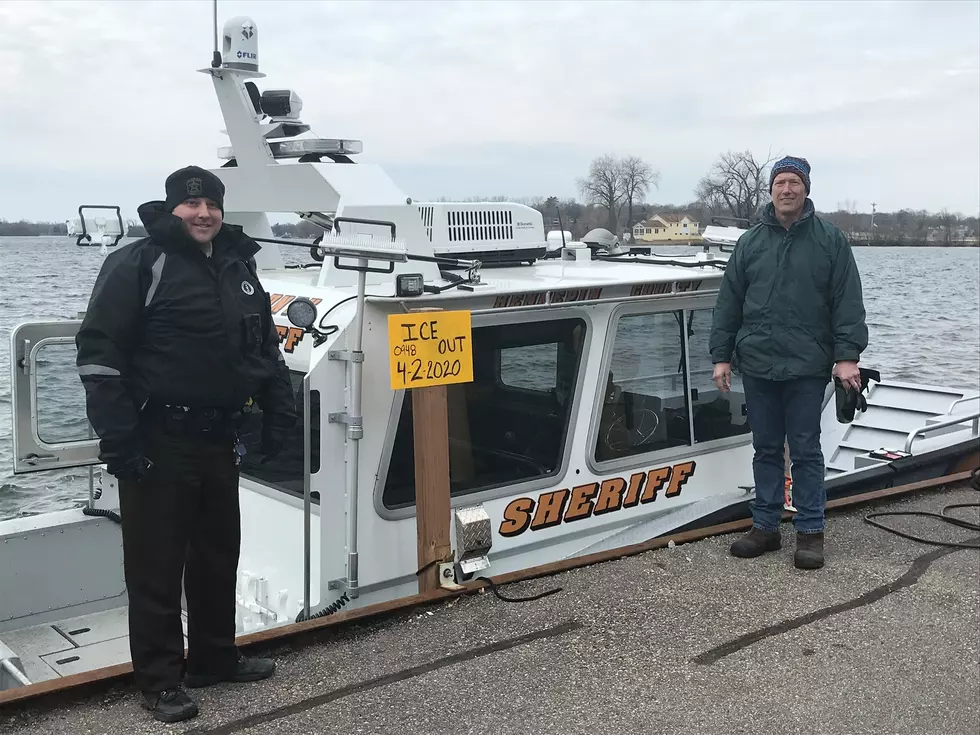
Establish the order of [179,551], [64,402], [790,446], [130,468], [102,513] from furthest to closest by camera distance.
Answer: [102,513]
[64,402]
[790,446]
[179,551]
[130,468]

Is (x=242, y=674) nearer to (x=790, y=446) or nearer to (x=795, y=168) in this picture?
(x=790, y=446)

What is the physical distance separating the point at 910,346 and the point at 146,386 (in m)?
28.5

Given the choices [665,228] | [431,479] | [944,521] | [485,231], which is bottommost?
[944,521]

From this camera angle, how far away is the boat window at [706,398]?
552 cm

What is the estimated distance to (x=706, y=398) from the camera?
5.61 meters

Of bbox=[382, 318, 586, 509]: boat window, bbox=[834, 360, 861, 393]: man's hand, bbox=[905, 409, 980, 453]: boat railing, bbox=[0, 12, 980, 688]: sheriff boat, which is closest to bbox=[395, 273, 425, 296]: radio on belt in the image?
bbox=[0, 12, 980, 688]: sheriff boat

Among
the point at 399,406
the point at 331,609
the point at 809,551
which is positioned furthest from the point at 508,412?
the point at 809,551

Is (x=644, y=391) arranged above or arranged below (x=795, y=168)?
below

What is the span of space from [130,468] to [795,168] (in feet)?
10.1

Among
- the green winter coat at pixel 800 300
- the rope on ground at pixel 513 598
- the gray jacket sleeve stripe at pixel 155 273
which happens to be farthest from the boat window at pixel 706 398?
the gray jacket sleeve stripe at pixel 155 273

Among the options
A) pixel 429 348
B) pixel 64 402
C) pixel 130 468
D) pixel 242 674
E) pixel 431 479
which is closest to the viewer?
pixel 130 468

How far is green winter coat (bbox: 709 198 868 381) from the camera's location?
4391 millimetres

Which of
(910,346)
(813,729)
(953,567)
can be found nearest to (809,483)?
(953,567)

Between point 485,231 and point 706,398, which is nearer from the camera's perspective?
point 485,231
